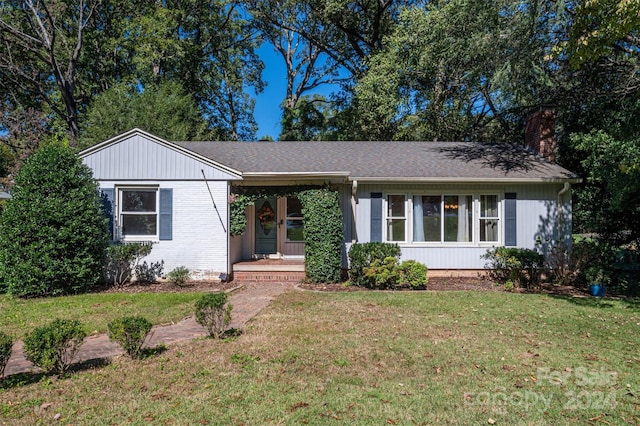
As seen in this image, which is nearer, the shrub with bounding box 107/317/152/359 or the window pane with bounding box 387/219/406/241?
the shrub with bounding box 107/317/152/359

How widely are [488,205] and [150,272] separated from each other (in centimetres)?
1007

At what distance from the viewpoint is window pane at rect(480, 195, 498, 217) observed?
1152cm

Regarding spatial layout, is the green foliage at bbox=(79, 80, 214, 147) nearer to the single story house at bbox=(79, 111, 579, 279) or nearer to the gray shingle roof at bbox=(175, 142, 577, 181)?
the gray shingle roof at bbox=(175, 142, 577, 181)

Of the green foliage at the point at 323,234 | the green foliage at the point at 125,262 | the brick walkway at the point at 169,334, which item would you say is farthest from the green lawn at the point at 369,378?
the green foliage at the point at 125,262

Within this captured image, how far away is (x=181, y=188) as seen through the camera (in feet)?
34.8

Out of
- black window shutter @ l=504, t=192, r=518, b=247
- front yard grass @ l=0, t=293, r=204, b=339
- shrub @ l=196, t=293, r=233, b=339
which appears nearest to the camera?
shrub @ l=196, t=293, r=233, b=339

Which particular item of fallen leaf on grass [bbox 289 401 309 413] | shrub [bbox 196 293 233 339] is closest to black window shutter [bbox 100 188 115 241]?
shrub [bbox 196 293 233 339]

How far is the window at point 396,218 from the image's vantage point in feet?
37.5

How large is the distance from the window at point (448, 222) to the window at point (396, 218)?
310 mm

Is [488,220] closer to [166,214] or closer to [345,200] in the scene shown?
[345,200]

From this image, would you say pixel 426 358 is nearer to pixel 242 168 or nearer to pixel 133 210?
pixel 242 168

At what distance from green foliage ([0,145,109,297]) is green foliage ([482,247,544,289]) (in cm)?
1092

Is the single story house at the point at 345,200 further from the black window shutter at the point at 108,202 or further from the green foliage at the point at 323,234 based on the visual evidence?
the green foliage at the point at 323,234

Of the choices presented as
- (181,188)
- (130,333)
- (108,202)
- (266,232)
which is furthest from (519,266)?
(108,202)
